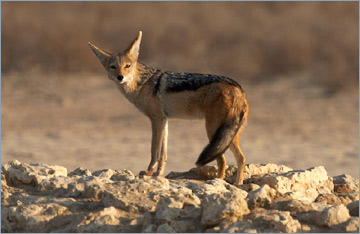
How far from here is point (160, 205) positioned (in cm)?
748

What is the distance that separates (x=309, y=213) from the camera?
7586mm

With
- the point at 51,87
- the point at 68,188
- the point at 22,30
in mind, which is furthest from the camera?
the point at 22,30

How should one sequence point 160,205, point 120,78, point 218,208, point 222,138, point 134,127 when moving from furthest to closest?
point 134,127
point 120,78
point 222,138
point 160,205
point 218,208

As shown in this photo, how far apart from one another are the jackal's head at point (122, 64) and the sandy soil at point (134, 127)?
8.00 meters

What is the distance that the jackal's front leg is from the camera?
10.5 m

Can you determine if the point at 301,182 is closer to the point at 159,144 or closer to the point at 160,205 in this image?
the point at 159,144

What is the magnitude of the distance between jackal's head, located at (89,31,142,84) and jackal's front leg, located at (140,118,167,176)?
625 mm

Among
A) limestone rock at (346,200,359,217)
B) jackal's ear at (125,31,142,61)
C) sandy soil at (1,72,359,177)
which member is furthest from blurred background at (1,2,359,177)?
limestone rock at (346,200,359,217)

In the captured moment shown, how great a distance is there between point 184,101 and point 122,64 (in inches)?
37.1

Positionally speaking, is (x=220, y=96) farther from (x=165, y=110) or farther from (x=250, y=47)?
(x=250, y=47)

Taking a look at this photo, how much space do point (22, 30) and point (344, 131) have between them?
11.0m

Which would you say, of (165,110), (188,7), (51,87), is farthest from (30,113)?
(165,110)

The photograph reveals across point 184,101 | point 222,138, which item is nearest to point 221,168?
point 222,138

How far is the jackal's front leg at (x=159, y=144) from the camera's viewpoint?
34.4 feet
